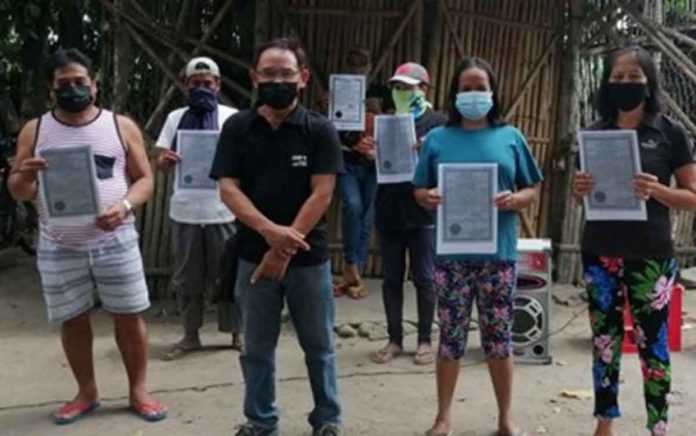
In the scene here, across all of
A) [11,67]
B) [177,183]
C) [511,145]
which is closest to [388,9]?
[177,183]

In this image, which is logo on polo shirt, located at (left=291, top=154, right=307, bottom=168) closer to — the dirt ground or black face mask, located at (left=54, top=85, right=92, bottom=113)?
black face mask, located at (left=54, top=85, right=92, bottom=113)

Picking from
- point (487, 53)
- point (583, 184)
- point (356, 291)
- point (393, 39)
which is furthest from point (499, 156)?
point (487, 53)

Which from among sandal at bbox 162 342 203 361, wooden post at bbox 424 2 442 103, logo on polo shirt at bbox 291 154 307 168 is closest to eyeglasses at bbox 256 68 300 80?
logo on polo shirt at bbox 291 154 307 168

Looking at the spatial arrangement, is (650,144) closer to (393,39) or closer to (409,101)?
(409,101)

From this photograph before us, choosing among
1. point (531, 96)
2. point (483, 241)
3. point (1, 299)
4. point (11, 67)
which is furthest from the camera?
point (11, 67)

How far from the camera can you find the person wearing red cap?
499 cm

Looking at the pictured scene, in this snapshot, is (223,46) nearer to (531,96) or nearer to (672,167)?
(531,96)

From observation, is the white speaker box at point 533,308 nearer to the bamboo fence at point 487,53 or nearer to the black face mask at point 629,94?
the black face mask at point 629,94

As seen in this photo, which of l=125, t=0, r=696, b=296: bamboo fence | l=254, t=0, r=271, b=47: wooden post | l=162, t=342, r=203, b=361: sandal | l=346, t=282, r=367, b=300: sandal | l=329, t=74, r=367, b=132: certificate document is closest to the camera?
l=162, t=342, r=203, b=361: sandal

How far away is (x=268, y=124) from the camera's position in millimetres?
3510

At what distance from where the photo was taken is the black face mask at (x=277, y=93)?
3410 mm

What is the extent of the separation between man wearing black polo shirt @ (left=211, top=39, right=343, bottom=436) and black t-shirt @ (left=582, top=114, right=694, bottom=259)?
129 cm

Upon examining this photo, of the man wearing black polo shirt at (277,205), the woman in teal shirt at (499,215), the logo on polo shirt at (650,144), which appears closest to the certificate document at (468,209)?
the woman in teal shirt at (499,215)

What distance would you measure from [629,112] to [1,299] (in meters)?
5.51
